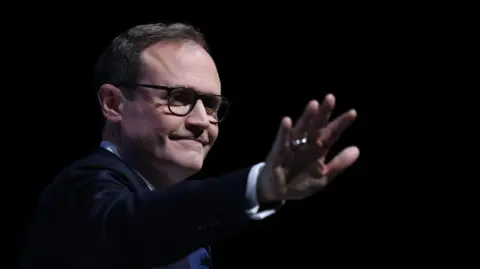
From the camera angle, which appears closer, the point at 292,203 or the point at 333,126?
the point at 333,126

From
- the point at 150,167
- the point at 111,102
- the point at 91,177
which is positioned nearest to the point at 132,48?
the point at 111,102

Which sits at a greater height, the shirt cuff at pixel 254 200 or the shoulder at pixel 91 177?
the shirt cuff at pixel 254 200

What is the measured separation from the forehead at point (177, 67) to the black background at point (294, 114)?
976 mm

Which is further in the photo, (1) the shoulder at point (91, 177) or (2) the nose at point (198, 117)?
(2) the nose at point (198, 117)

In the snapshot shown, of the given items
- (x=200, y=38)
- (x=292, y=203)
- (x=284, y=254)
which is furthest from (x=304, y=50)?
(x=200, y=38)

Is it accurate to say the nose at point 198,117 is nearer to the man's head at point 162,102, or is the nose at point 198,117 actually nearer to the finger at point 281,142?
the man's head at point 162,102

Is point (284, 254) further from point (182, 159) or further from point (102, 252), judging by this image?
point (102, 252)

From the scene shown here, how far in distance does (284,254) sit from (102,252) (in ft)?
5.08

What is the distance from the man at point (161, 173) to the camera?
2.85 feet

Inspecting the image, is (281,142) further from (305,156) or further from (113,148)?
(113,148)

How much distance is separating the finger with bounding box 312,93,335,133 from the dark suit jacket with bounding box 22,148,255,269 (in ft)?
0.40

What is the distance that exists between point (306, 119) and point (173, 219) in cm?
21

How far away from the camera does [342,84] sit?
238 centimetres

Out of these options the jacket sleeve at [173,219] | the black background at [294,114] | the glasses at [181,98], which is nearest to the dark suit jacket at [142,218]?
the jacket sleeve at [173,219]
